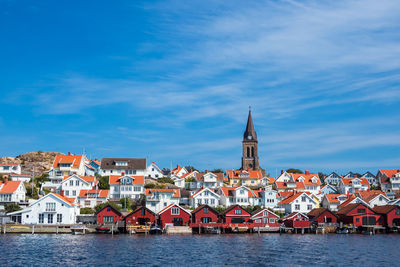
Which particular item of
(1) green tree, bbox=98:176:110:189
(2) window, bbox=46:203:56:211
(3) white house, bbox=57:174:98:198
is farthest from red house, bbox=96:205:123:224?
(1) green tree, bbox=98:176:110:189

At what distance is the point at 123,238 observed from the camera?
76.6 m

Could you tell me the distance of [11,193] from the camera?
94562 millimetres

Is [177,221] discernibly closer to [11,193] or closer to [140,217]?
[140,217]

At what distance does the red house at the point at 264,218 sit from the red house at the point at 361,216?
16.2m

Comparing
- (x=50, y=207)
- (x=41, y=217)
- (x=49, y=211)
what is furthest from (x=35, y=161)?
(x=49, y=211)

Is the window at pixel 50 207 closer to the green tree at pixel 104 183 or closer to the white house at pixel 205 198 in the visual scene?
the green tree at pixel 104 183

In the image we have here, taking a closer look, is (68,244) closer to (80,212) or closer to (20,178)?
(80,212)

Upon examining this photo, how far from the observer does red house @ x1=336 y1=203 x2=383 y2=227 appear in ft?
311

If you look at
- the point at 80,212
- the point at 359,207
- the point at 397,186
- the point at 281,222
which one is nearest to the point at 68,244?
the point at 80,212

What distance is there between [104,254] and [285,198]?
64833 mm

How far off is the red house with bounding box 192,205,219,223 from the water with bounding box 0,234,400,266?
1240 cm

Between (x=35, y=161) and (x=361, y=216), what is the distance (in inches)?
3660

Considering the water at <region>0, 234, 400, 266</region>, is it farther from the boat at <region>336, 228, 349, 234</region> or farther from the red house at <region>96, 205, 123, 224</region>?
the boat at <region>336, 228, 349, 234</region>

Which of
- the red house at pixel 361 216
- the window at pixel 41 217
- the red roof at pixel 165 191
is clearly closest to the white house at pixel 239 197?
the red roof at pixel 165 191
